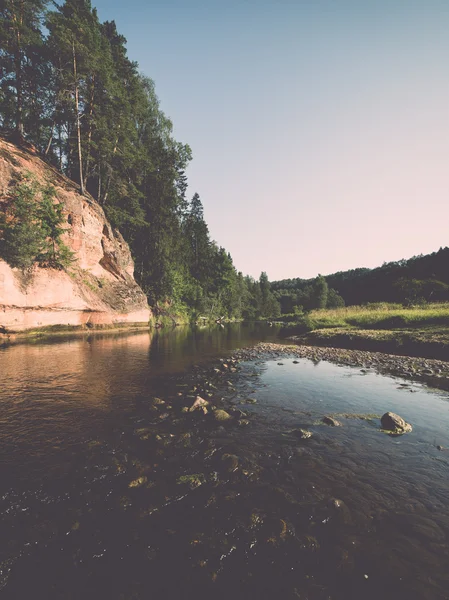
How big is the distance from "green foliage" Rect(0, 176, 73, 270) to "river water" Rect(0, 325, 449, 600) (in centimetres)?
1669

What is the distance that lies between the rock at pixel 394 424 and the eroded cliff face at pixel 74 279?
2535 cm

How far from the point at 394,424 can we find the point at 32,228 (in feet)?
90.6

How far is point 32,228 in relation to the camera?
21641mm

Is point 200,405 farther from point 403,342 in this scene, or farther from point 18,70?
point 18,70

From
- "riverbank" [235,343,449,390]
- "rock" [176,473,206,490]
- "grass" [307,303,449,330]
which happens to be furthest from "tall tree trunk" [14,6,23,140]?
"grass" [307,303,449,330]

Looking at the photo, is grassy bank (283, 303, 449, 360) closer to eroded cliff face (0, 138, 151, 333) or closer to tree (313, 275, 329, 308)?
eroded cliff face (0, 138, 151, 333)

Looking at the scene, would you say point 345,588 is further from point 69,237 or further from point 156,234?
point 156,234

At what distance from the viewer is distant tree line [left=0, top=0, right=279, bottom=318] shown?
90.8 feet

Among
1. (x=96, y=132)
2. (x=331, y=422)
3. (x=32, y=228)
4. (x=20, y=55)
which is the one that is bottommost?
(x=331, y=422)

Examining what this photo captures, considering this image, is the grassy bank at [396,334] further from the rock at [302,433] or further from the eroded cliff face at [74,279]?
the eroded cliff face at [74,279]

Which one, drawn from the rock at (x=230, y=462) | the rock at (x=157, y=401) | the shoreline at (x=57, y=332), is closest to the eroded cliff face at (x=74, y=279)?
the shoreline at (x=57, y=332)

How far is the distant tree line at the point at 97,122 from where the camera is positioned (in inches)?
1090

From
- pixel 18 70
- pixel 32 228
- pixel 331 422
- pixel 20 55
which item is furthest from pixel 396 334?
pixel 20 55

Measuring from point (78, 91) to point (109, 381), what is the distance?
118 feet
